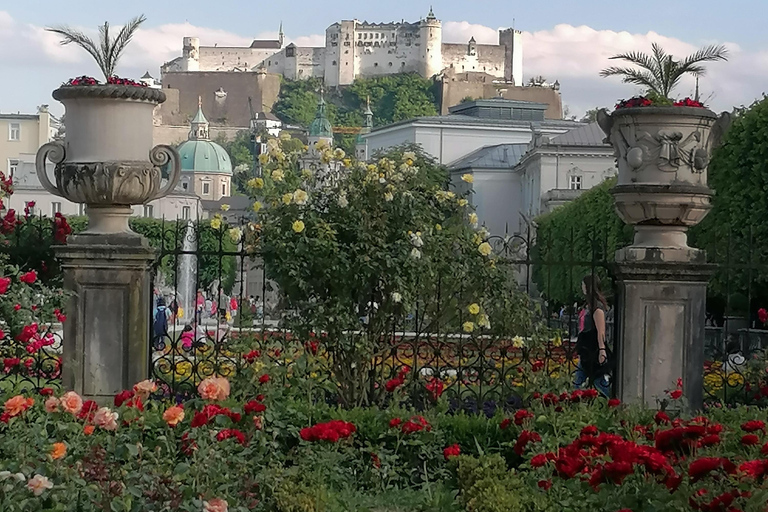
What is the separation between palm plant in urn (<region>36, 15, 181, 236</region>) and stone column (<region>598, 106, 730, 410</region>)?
3.08m

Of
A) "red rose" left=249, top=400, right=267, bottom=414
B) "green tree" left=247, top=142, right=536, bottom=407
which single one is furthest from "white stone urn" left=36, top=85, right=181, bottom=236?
"red rose" left=249, top=400, right=267, bottom=414

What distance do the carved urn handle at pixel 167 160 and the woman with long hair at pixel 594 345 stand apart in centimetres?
294

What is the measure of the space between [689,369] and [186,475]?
3.89 metres

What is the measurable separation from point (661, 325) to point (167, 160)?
345 cm

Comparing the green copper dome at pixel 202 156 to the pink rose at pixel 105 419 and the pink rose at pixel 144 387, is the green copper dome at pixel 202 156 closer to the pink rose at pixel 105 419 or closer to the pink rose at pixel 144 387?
the pink rose at pixel 144 387

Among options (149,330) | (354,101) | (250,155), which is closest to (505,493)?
(149,330)

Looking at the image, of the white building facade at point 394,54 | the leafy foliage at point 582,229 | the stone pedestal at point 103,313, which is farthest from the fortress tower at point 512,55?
the stone pedestal at point 103,313

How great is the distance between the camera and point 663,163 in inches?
328

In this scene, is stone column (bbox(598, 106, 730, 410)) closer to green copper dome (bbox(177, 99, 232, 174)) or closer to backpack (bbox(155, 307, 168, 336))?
backpack (bbox(155, 307, 168, 336))

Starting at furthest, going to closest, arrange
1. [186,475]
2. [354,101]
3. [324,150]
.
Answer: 1. [354,101]
2. [324,150]
3. [186,475]

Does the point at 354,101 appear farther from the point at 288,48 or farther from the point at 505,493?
the point at 505,493

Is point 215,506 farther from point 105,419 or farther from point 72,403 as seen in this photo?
point 72,403

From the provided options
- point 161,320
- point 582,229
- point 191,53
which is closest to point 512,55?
point 191,53

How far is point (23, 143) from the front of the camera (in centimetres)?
8969
